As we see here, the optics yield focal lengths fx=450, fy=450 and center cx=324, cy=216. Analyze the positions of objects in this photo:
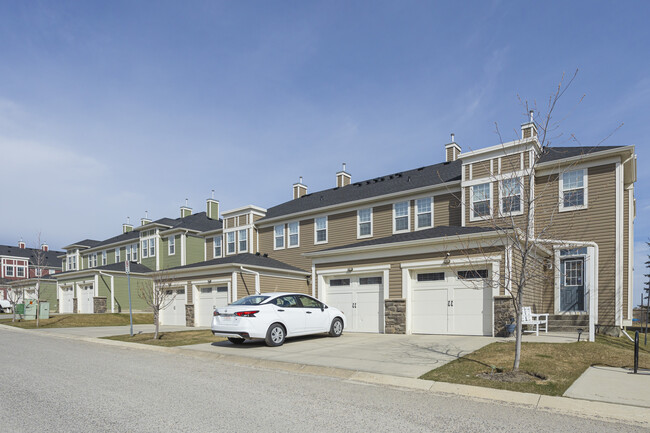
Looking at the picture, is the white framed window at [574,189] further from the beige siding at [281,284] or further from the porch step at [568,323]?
the beige siding at [281,284]

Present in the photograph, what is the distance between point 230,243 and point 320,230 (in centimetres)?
772

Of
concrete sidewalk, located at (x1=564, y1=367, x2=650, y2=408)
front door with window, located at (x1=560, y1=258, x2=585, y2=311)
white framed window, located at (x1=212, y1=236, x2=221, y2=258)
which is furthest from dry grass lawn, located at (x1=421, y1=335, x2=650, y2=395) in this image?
white framed window, located at (x1=212, y1=236, x2=221, y2=258)

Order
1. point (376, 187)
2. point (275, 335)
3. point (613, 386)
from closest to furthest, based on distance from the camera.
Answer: point (613, 386) → point (275, 335) → point (376, 187)

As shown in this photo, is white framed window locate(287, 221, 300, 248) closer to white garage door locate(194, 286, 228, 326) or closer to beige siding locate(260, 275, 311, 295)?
beige siding locate(260, 275, 311, 295)

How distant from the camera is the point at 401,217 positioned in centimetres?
2177

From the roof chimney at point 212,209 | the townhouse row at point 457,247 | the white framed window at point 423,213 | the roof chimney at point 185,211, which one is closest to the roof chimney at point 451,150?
the townhouse row at point 457,247

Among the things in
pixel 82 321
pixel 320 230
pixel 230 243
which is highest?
pixel 320 230

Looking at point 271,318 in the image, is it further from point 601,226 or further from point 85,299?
point 85,299

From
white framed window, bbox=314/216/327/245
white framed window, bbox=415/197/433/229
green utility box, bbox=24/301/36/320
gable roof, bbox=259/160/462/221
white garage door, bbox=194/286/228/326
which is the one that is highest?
gable roof, bbox=259/160/462/221

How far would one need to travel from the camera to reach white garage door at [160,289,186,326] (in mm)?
24812

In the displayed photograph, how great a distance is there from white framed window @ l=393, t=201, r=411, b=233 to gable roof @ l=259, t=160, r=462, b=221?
0.77 m

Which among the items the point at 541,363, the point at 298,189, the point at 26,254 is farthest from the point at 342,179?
the point at 26,254

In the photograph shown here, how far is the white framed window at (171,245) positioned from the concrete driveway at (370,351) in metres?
23.0

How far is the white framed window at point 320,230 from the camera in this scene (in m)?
A: 24.9
